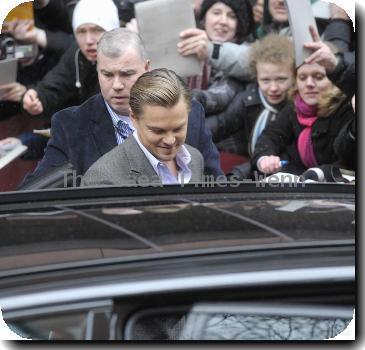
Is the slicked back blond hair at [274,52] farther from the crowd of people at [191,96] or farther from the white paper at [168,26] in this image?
the white paper at [168,26]

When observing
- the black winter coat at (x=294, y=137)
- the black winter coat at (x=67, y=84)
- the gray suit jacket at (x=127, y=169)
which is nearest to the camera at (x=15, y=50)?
the black winter coat at (x=67, y=84)

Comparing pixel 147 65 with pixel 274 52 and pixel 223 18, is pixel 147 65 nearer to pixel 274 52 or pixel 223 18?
pixel 223 18

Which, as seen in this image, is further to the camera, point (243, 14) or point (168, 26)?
point (243, 14)

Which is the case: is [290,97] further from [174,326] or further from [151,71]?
[174,326]

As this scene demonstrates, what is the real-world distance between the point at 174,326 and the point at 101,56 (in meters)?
2.28

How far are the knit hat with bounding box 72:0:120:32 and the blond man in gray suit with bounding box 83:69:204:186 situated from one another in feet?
1.62

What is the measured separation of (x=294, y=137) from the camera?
16.3 feet

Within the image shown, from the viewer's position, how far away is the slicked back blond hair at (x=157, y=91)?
427 centimetres

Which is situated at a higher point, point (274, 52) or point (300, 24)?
point (300, 24)

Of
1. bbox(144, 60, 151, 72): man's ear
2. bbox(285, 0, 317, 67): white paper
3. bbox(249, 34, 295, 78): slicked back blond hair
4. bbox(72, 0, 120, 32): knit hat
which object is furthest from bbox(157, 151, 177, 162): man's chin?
bbox(285, 0, 317, 67): white paper

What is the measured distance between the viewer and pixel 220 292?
8.71 ft

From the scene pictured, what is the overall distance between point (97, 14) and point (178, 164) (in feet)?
3.03

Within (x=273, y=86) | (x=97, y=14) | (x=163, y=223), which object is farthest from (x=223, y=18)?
(x=163, y=223)

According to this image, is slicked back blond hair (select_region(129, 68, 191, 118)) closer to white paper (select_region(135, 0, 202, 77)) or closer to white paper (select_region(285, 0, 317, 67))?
white paper (select_region(135, 0, 202, 77))
